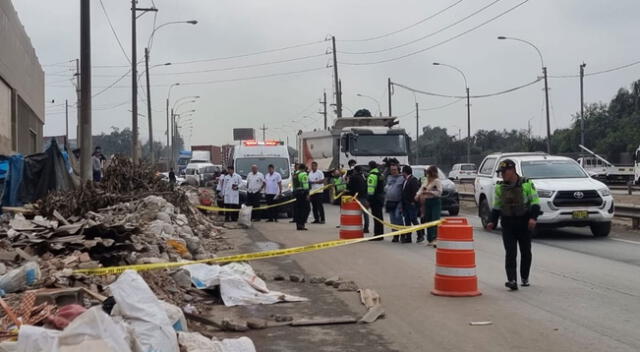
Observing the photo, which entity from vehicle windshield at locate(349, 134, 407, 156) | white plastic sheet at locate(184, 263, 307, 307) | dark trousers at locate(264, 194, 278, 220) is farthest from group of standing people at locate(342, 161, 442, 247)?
vehicle windshield at locate(349, 134, 407, 156)

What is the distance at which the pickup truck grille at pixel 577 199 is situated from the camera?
16.3 m

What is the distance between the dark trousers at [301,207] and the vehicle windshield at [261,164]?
599 cm

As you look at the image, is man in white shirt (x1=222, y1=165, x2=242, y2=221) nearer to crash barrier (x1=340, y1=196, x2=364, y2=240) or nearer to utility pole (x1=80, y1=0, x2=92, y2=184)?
utility pole (x1=80, y1=0, x2=92, y2=184)

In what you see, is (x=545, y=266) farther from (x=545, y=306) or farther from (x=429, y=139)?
(x=429, y=139)

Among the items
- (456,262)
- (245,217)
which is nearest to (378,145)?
(245,217)

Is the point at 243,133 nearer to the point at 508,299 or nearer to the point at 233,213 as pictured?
the point at 233,213

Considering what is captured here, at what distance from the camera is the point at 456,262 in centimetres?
942

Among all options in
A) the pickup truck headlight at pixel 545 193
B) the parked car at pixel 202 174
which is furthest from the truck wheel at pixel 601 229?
the parked car at pixel 202 174

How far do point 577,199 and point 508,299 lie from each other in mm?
7903

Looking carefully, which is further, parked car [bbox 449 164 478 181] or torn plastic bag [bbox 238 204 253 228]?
parked car [bbox 449 164 478 181]

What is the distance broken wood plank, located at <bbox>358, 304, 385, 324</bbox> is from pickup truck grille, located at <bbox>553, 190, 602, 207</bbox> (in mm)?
8957

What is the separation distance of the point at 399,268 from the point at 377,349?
208 inches

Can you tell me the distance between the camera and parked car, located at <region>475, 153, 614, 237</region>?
16297 millimetres

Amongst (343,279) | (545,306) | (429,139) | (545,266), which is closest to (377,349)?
(545,306)
